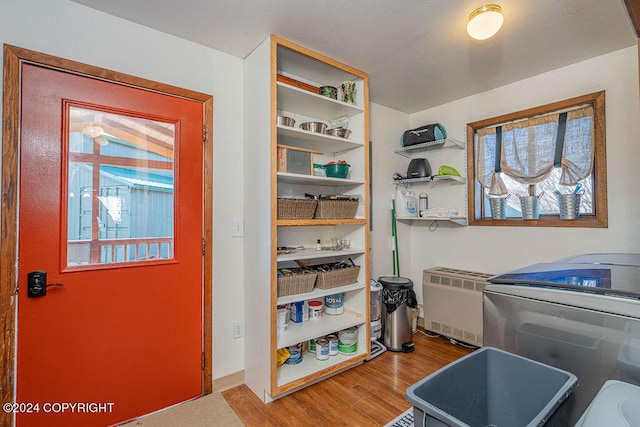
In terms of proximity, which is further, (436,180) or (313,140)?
(436,180)

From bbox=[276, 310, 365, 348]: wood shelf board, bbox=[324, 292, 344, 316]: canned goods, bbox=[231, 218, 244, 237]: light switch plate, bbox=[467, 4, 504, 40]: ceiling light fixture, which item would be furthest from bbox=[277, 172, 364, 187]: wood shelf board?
bbox=[467, 4, 504, 40]: ceiling light fixture

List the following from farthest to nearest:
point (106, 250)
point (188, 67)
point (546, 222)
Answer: point (546, 222), point (188, 67), point (106, 250)

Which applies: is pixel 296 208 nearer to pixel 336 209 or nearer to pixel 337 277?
pixel 336 209

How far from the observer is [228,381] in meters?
2.15

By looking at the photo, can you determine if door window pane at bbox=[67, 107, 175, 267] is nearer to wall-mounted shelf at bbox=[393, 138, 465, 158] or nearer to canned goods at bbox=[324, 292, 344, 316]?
canned goods at bbox=[324, 292, 344, 316]

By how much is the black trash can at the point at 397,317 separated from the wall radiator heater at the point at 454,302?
0.34m

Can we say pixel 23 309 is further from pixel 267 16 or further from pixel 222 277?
pixel 267 16

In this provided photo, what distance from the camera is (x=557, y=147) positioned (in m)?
2.49

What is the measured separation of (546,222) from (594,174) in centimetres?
49

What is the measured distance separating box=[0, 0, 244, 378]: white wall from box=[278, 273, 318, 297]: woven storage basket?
0.37 m

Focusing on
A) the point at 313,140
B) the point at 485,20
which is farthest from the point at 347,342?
the point at 485,20

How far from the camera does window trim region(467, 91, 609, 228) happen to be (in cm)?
223

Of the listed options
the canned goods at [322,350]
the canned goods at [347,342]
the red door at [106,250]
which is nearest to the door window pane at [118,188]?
the red door at [106,250]

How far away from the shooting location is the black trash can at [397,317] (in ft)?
8.89
